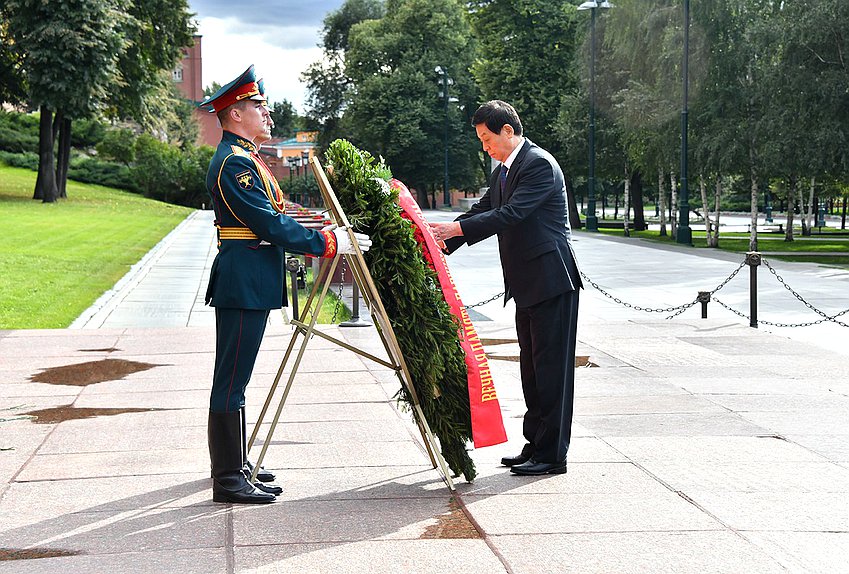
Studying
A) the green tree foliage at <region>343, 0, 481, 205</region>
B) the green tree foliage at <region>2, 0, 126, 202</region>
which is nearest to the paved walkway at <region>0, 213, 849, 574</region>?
the green tree foliage at <region>2, 0, 126, 202</region>

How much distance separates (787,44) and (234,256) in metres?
28.1

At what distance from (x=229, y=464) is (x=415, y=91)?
7053cm

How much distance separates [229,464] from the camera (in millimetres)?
5523

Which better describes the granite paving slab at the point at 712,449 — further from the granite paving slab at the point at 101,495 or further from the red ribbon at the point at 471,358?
the granite paving slab at the point at 101,495

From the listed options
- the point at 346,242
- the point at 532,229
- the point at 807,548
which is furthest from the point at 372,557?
the point at 532,229

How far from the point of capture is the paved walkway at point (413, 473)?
184 inches

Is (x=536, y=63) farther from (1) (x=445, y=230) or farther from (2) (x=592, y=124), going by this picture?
(1) (x=445, y=230)

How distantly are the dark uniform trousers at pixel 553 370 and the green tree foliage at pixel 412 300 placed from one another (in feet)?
1.75

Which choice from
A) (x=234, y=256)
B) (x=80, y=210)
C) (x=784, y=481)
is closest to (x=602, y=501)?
(x=784, y=481)

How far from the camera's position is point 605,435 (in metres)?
7.11

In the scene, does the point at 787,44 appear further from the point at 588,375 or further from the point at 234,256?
the point at 234,256

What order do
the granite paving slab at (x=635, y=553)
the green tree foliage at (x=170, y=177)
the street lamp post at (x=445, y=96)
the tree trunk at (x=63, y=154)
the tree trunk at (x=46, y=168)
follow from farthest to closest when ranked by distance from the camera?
the street lamp post at (x=445, y=96)
the green tree foliage at (x=170, y=177)
the tree trunk at (x=63, y=154)
the tree trunk at (x=46, y=168)
the granite paving slab at (x=635, y=553)

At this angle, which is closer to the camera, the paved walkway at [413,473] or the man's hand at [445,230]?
the paved walkway at [413,473]

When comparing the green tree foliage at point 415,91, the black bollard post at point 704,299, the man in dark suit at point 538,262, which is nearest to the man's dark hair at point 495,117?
the man in dark suit at point 538,262
